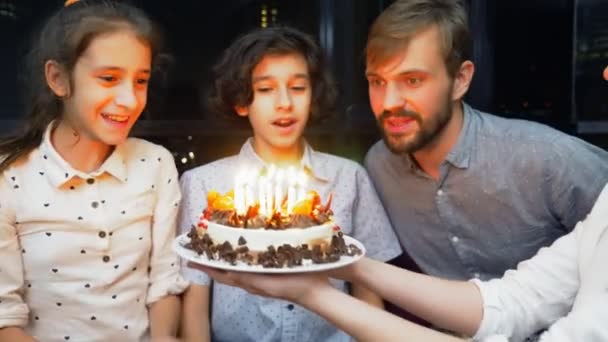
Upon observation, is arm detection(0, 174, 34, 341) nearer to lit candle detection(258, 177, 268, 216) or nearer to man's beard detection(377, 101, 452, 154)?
lit candle detection(258, 177, 268, 216)

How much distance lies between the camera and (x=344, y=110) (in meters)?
3.15

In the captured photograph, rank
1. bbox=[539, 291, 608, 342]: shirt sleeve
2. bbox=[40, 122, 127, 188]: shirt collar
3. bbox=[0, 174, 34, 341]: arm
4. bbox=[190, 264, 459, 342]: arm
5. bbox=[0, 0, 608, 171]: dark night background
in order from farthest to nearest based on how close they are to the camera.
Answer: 1. bbox=[0, 0, 608, 171]: dark night background
2. bbox=[40, 122, 127, 188]: shirt collar
3. bbox=[0, 174, 34, 341]: arm
4. bbox=[190, 264, 459, 342]: arm
5. bbox=[539, 291, 608, 342]: shirt sleeve

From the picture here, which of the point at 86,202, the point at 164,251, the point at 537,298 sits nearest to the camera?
the point at 537,298

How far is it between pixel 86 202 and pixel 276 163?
0.63m

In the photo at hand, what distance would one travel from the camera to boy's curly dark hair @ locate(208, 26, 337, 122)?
224 centimetres

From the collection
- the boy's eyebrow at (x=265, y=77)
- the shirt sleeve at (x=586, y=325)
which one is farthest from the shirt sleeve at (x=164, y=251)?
the shirt sleeve at (x=586, y=325)

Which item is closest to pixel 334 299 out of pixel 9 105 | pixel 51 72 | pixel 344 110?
pixel 51 72

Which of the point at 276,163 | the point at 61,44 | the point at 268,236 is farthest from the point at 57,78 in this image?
the point at 268,236

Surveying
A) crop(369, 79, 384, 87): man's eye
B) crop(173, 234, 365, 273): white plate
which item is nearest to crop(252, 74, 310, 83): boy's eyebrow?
crop(369, 79, 384, 87): man's eye

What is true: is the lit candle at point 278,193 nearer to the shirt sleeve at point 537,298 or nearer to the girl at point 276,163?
the girl at point 276,163

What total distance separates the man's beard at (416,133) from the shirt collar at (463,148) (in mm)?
77

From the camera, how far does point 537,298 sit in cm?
191

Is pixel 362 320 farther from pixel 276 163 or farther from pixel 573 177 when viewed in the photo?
pixel 573 177

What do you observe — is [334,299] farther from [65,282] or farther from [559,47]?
[559,47]
